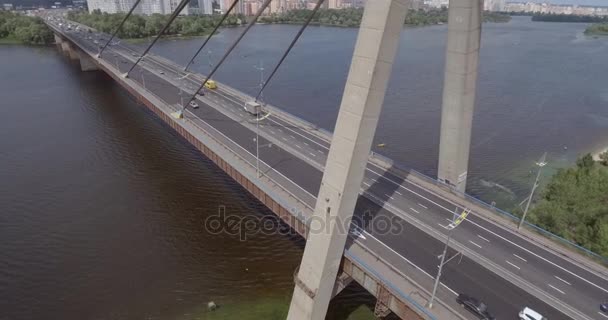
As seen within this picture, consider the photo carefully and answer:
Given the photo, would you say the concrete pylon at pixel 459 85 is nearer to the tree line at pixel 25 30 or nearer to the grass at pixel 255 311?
the grass at pixel 255 311

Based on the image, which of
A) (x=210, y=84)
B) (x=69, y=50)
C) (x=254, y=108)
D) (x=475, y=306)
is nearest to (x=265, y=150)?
(x=254, y=108)

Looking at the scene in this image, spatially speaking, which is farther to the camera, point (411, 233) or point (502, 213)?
point (502, 213)

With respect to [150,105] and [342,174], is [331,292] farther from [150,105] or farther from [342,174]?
[150,105]

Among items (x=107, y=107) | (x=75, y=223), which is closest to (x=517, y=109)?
(x=75, y=223)

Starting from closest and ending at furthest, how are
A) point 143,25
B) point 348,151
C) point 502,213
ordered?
point 348,151 < point 502,213 < point 143,25

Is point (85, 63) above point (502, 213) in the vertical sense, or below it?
above

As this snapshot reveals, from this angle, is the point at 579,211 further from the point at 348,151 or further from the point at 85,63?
the point at 85,63

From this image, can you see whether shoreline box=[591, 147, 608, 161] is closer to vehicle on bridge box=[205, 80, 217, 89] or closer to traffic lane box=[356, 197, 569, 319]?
traffic lane box=[356, 197, 569, 319]
